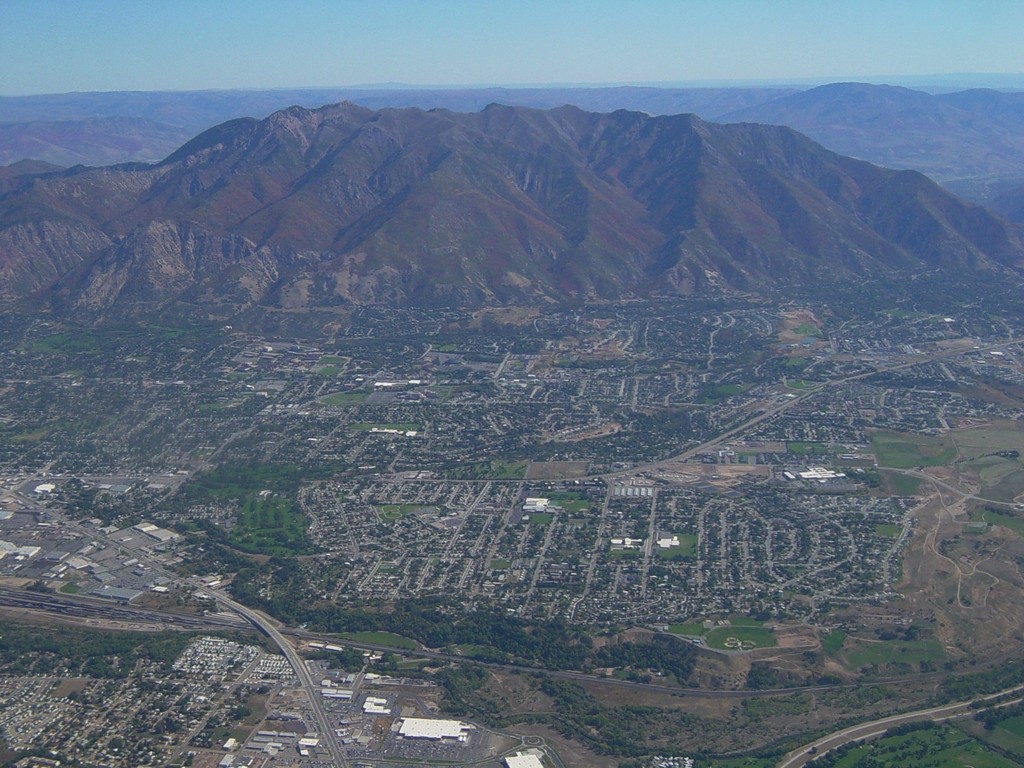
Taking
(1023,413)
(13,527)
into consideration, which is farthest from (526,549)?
(1023,413)

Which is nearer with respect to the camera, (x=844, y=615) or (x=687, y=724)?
(x=687, y=724)

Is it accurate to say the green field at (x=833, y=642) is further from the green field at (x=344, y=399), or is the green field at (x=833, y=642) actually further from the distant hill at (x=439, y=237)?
the distant hill at (x=439, y=237)

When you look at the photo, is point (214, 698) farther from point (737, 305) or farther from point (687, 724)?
point (737, 305)

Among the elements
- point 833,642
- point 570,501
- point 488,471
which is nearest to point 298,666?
point 570,501

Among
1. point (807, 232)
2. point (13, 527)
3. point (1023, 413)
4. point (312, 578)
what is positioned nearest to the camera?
point (312, 578)

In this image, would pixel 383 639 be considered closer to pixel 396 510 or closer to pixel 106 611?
pixel 396 510

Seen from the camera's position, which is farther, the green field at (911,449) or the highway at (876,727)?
the green field at (911,449)

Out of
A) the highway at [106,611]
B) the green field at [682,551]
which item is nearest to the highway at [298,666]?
the highway at [106,611]

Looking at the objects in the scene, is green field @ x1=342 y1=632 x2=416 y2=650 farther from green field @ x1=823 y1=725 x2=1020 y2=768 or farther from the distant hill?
the distant hill
